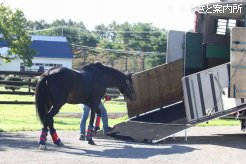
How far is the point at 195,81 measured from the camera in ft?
40.0

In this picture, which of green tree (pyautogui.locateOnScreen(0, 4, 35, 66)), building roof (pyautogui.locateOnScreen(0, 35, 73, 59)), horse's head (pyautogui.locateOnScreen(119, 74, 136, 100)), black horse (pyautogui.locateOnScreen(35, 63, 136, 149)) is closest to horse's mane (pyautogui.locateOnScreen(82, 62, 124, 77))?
black horse (pyautogui.locateOnScreen(35, 63, 136, 149))

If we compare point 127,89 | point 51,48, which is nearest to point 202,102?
point 127,89

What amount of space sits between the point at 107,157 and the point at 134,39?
3413 inches

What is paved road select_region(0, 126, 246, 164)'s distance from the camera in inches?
359

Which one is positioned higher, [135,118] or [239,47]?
[239,47]

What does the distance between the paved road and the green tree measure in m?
10.5

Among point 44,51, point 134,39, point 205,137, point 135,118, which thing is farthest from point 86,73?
point 134,39

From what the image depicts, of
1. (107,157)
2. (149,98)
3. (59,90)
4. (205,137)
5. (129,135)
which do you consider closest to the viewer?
(107,157)

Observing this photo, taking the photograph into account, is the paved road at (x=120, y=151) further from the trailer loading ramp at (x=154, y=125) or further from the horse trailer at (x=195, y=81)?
the horse trailer at (x=195, y=81)

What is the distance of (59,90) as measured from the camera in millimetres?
10609

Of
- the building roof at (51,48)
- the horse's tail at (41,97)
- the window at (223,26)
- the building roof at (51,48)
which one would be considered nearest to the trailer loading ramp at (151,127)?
the horse's tail at (41,97)

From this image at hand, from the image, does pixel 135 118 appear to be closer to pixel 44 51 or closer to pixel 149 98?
pixel 149 98

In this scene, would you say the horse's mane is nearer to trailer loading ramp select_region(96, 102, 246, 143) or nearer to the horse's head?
the horse's head

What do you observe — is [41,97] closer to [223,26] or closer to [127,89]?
[127,89]
